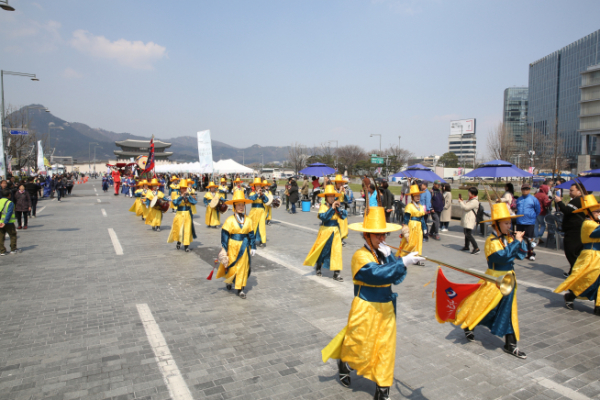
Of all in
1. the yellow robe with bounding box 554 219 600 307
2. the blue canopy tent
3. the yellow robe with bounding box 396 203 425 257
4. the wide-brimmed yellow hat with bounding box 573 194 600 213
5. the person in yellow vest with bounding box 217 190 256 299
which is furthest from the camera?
the blue canopy tent

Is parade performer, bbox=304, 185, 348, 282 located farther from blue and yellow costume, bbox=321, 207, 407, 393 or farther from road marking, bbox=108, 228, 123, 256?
road marking, bbox=108, 228, 123, 256

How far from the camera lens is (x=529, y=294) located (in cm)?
699

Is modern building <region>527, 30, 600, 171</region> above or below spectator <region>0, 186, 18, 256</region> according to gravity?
above

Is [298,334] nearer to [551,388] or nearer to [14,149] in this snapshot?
[551,388]

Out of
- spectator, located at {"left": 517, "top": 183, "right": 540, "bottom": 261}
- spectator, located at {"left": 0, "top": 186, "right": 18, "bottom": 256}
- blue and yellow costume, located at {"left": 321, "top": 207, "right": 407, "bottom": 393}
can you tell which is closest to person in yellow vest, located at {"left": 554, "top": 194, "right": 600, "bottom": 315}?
spectator, located at {"left": 517, "top": 183, "right": 540, "bottom": 261}

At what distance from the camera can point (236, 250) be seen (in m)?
6.59

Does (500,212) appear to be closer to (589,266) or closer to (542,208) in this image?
(589,266)

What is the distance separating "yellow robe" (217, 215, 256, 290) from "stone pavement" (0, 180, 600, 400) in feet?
1.39

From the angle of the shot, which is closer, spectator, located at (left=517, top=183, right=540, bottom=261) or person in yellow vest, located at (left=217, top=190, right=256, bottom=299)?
person in yellow vest, located at (left=217, top=190, right=256, bottom=299)

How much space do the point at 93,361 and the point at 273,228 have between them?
34.5ft

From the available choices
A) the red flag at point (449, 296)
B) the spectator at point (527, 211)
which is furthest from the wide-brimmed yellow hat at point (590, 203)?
the spectator at point (527, 211)

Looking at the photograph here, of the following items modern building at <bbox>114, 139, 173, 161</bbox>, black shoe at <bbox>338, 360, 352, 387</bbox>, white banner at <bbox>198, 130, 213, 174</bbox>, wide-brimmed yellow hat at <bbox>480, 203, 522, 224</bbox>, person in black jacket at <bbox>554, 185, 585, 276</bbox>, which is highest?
modern building at <bbox>114, 139, 173, 161</bbox>

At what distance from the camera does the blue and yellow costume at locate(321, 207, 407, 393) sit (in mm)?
3463

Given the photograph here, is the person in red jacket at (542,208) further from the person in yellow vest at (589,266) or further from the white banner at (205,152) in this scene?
the white banner at (205,152)
